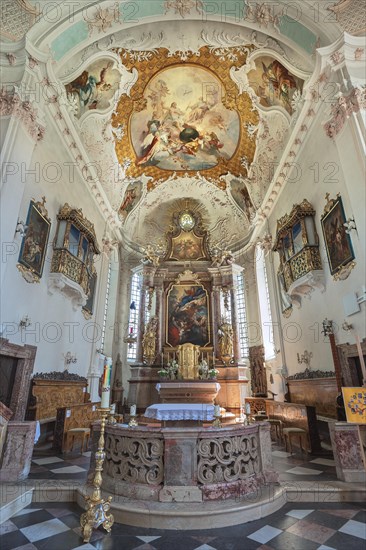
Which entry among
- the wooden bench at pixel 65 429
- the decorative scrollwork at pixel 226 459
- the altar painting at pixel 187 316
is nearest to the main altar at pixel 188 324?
the altar painting at pixel 187 316

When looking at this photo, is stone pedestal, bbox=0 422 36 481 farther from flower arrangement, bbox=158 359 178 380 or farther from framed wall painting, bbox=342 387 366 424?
flower arrangement, bbox=158 359 178 380

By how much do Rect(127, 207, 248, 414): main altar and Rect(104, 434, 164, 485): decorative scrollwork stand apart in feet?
25.3

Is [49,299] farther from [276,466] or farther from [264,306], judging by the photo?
[264,306]

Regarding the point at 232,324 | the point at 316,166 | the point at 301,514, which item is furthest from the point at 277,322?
the point at 301,514

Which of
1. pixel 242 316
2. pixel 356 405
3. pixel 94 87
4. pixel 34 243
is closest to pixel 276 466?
pixel 356 405

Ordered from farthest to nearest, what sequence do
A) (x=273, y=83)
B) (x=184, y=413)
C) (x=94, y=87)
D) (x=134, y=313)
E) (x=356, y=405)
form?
1. (x=134, y=313)
2. (x=94, y=87)
3. (x=273, y=83)
4. (x=184, y=413)
5. (x=356, y=405)

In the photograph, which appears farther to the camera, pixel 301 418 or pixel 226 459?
pixel 301 418

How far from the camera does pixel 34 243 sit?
23.6ft

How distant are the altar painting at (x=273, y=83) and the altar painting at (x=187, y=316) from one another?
28.2 feet

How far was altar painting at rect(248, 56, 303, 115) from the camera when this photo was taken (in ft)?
29.5

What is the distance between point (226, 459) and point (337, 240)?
5388mm

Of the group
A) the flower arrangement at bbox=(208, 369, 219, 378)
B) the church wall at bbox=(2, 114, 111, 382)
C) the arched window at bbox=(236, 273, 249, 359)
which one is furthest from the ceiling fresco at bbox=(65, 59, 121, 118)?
the flower arrangement at bbox=(208, 369, 219, 378)

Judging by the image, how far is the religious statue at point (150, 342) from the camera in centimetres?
1332

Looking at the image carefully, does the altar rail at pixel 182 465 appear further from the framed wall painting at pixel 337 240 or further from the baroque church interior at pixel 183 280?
the framed wall painting at pixel 337 240
